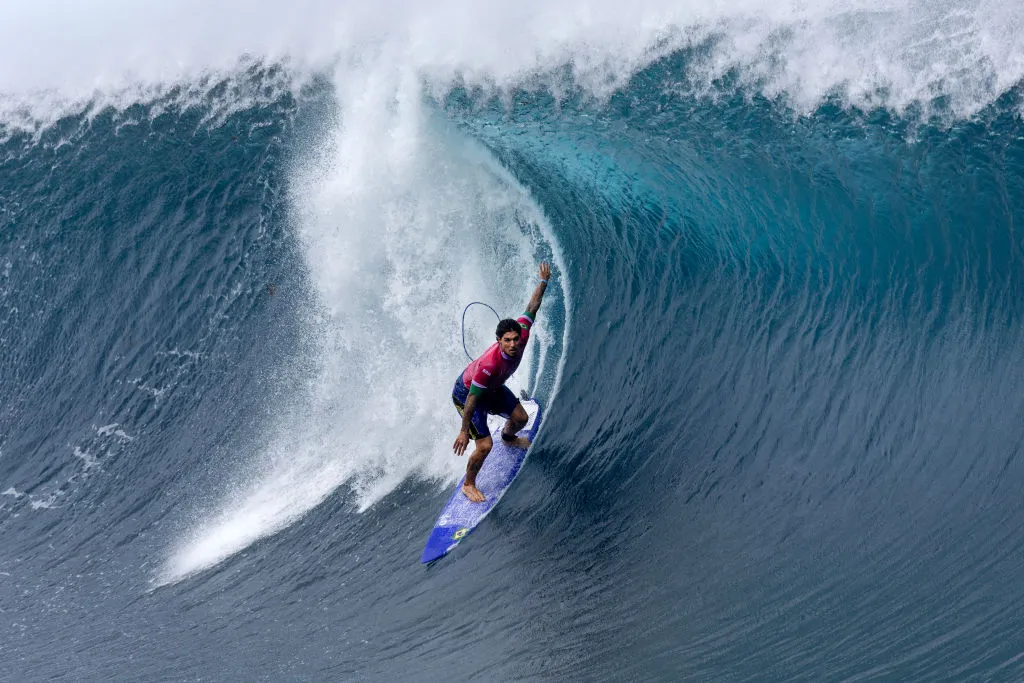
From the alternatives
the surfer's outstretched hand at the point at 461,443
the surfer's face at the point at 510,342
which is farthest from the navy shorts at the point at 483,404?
the surfer's face at the point at 510,342

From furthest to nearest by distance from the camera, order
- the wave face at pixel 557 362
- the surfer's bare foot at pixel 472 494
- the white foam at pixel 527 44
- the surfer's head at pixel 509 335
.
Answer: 1. the white foam at pixel 527 44
2. the surfer's bare foot at pixel 472 494
3. the wave face at pixel 557 362
4. the surfer's head at pixel 509 335

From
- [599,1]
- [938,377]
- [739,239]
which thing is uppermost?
[599,1]

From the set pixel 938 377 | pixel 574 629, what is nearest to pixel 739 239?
pixel 938 377

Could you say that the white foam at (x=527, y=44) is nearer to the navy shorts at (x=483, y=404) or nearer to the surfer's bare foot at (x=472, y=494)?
the navy shorts at (x=483, y=404)

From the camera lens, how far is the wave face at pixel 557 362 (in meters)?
7.96

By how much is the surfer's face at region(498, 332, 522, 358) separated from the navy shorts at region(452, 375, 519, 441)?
0.73m

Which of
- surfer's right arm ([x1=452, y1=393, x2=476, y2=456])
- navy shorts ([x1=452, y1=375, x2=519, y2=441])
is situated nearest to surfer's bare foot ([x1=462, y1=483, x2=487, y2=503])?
navy shorts ([x1=452, y1=375, x2=519, y2=441])

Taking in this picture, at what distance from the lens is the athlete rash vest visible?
774cm

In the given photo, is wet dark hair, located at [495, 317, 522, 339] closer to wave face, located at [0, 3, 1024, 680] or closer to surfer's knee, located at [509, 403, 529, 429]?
surfer's knee, located at [509, 403, 529, 429]

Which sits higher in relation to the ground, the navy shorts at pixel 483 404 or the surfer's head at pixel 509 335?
the surfer's head at pixel 509 335

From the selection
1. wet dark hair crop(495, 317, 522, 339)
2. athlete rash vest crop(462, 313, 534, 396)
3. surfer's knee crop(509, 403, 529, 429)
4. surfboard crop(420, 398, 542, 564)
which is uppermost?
wet dark hair crop(495, 317, 522, 339)

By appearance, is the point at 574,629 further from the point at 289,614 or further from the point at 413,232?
the point at 413,232

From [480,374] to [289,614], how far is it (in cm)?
334

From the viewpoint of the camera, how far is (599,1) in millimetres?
12422
